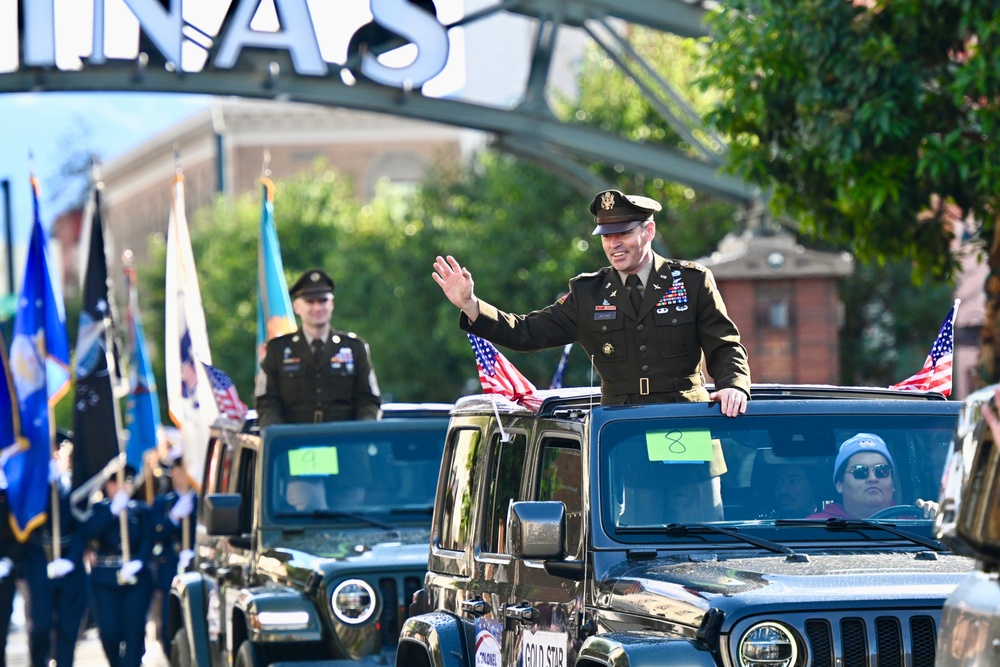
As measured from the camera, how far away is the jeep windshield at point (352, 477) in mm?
10555

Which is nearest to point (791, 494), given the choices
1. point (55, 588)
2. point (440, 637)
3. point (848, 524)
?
point (848, 524)

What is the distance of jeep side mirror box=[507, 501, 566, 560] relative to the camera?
6.29 metres

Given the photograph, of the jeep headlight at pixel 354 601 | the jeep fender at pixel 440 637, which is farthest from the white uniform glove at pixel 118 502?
the jeep fender at pixel 440 637

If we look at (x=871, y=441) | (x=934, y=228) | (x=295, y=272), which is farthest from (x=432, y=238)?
(x=871, y=441)

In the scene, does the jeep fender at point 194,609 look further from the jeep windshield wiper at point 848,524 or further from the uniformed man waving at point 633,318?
the jeep windshield wiper at point 848,524

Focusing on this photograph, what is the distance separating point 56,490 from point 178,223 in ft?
11.1

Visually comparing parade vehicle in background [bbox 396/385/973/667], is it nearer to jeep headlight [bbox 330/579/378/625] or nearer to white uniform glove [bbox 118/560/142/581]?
jeep headlight [bbox 330/579/378/625]

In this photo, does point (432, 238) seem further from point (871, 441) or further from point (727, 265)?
point (871, 441)

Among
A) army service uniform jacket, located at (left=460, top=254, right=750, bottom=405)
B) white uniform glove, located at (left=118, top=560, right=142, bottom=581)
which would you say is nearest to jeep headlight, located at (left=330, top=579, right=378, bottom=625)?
army service uniform jacket, located at (left=460, top=254, right=750, bottom=405)

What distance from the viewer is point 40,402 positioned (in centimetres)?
1592

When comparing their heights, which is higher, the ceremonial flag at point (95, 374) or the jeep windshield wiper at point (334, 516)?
the ceremonial flag at point (95, 374)

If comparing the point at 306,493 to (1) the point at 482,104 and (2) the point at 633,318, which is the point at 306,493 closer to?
(2) the point at 633,318

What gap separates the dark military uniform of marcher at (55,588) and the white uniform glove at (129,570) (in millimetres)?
437

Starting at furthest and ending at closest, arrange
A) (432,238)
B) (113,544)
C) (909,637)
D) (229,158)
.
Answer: (229,158) < (432,238) < (113,544) < (909,637)
